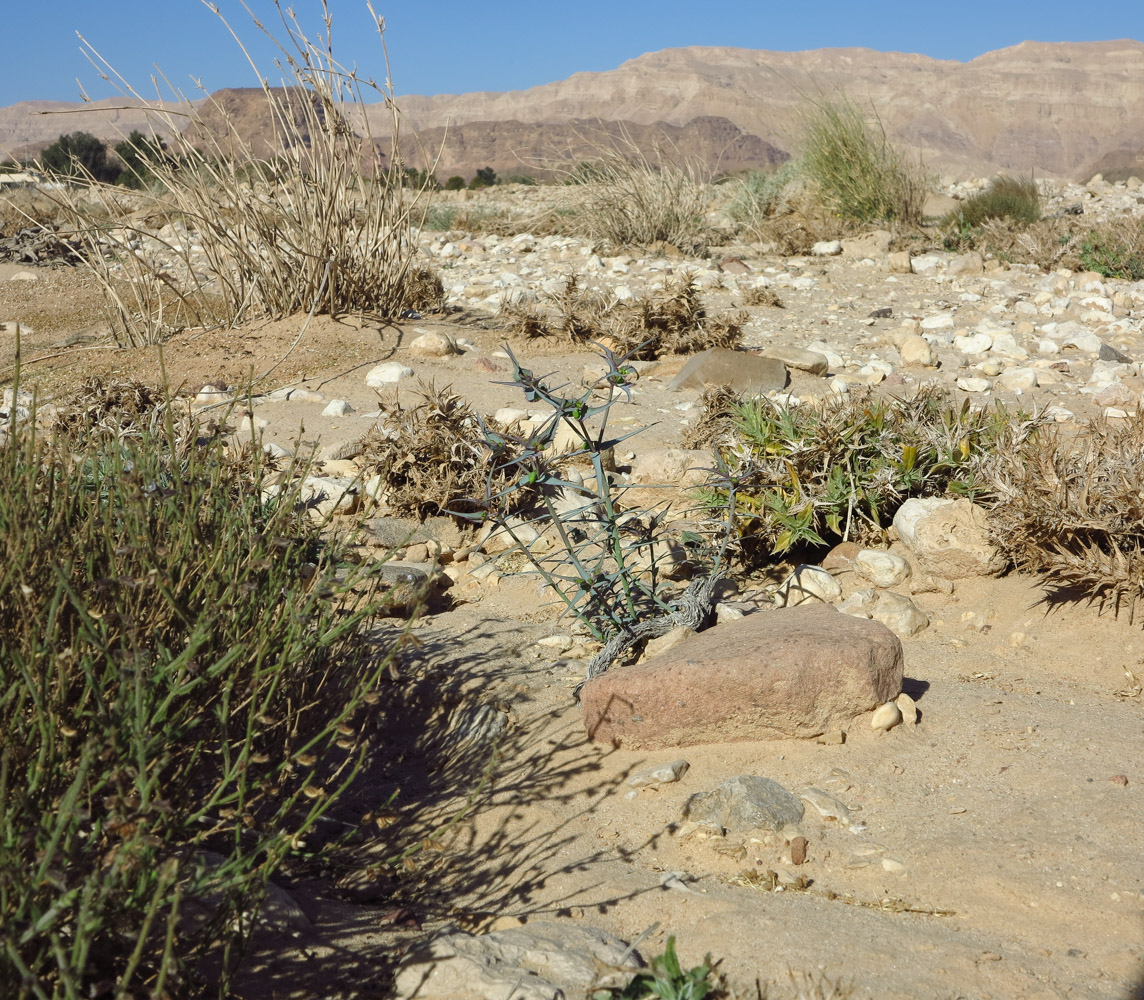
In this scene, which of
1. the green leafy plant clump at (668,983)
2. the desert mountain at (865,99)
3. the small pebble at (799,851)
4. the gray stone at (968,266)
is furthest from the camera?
the desert mountain at (865,99)

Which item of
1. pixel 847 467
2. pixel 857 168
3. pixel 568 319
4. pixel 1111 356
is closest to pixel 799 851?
pixel 847 467

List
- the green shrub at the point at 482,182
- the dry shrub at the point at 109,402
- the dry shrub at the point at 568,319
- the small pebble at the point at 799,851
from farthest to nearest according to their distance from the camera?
1. the green shrub at the point at 482,182
2. the dry shrub at the point at 568,319
3. the dry shrub at the point at 109,402
4. the small pebble at the point at 799,851

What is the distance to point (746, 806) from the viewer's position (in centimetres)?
215

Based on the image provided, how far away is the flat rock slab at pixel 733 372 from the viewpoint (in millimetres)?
5188

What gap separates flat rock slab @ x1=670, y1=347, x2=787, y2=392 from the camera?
5.19 metres

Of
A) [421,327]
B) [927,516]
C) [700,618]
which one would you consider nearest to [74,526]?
[700,618]

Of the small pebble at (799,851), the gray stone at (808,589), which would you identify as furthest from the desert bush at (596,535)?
the small pebble at (799,851)

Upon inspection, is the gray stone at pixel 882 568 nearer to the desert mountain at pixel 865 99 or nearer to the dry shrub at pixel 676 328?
the dry shrub at pixel 676 328

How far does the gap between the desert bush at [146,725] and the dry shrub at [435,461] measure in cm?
128

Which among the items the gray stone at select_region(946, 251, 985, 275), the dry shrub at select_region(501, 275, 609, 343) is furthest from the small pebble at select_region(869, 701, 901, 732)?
the gray stone at select_region(946, 251, 985, 275)

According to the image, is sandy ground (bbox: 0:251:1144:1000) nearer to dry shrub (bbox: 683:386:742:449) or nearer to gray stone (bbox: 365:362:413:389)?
dry shrub (bbox: 683:386:742:449)

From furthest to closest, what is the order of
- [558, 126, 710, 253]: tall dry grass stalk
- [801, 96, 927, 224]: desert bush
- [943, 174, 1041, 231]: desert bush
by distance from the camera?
[801, 96, 927, 224]: desert bush < [943, 174, 1041, 231]: desert bush < [558, 126, 710, 253]: tall dry grass stalk

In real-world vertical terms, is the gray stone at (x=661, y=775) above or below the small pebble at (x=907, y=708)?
below

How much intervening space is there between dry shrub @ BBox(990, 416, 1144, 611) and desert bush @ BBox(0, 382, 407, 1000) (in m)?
1.97
